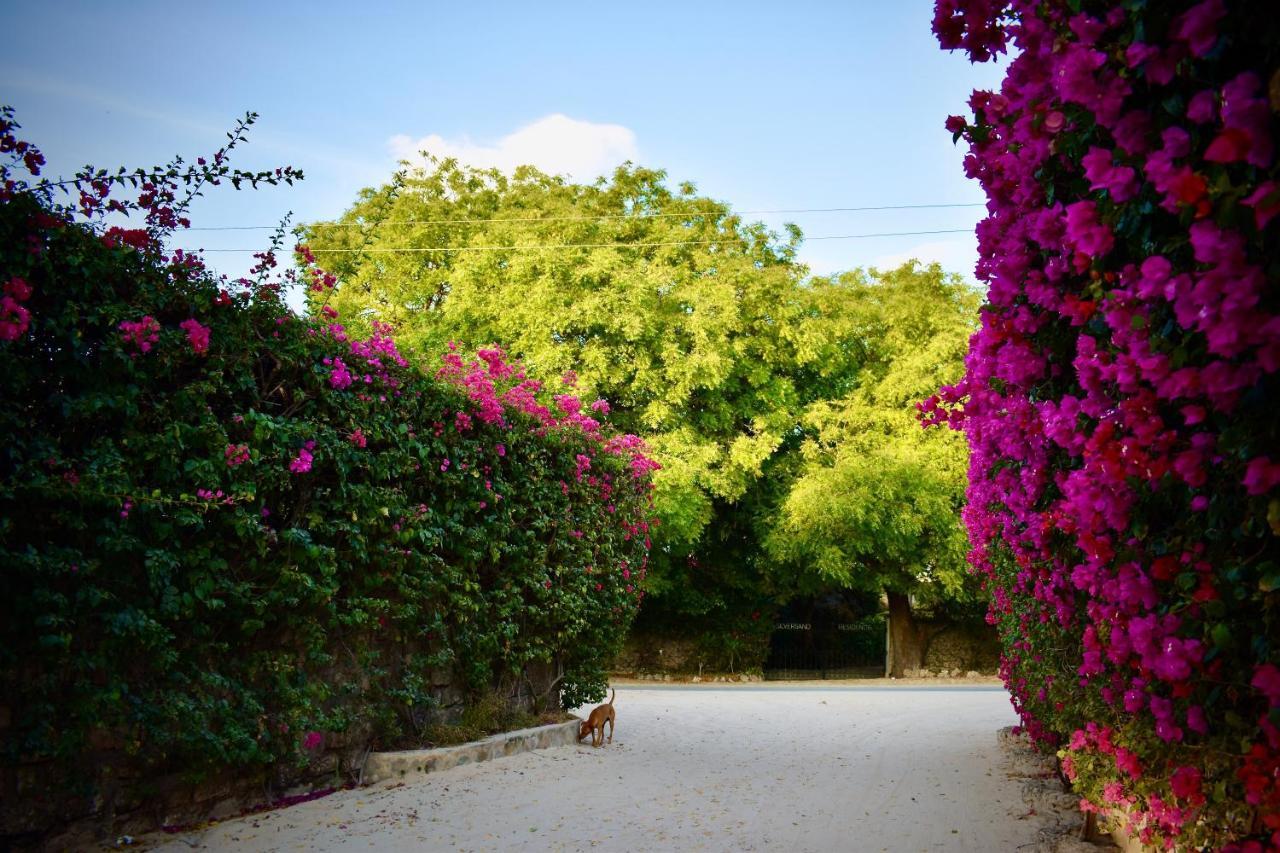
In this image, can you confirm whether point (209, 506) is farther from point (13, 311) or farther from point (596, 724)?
point (596, 724)

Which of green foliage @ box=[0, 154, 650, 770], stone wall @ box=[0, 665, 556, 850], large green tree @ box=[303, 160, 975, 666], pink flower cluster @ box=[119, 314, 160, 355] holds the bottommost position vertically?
stone wall @ box=[0, 665, 556, 850]

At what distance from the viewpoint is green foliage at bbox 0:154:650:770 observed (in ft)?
15.3

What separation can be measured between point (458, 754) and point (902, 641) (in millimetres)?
17977

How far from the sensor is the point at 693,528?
64.2 feet

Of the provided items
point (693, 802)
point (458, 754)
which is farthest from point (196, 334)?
point (693, 802)

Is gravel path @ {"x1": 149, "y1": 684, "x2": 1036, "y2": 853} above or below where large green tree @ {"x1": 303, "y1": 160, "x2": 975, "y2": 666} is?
below

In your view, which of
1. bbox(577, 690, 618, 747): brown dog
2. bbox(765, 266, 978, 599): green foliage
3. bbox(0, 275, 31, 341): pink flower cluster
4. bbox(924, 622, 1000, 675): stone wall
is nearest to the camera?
bbox(0, 275, 31, 341): pink flower cluster

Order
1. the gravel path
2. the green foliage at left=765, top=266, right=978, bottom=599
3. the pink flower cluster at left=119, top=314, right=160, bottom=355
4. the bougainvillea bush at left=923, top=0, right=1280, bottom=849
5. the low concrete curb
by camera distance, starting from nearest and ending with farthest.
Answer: the bougainvillea bush at left=923, top=0, right=1280, bottom=849 → the pink flower cluster at left=119, top=314, right=160, bottom=355 → the gravel path → the low concrete curb → the green foliage at left=765, top=266, right=978, bottom=599

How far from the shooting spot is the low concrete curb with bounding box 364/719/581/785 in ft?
23.3

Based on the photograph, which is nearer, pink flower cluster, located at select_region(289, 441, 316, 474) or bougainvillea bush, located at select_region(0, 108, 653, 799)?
bougainvillea bush, located at select_region(0, 108, 653, 799)

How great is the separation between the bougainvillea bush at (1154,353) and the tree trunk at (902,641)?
20.3 m

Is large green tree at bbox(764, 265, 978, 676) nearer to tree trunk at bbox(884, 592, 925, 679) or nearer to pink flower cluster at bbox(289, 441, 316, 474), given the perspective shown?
tree trunk at bbox(884, 592, 925, 679)

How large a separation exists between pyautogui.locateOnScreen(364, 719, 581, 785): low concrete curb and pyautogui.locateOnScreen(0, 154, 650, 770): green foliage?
0.28m

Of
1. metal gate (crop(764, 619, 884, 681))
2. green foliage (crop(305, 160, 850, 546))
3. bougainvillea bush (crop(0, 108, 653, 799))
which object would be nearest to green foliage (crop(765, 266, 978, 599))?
green foliage (crop(305, 160, 850, 546))
